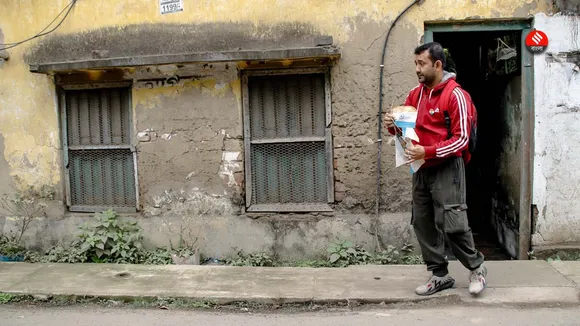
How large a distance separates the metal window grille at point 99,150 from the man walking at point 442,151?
11.3 ft

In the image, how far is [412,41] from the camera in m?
5.53

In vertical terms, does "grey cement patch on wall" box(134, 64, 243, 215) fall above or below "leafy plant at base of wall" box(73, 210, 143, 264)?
above

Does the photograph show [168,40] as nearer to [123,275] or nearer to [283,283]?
[123,275]

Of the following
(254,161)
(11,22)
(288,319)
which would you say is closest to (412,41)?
(254,161)

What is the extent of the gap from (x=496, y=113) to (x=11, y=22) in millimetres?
6037

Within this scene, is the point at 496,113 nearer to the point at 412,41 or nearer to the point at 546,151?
the point at 546,151

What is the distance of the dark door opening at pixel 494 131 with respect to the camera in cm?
588

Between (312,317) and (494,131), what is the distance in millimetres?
3862

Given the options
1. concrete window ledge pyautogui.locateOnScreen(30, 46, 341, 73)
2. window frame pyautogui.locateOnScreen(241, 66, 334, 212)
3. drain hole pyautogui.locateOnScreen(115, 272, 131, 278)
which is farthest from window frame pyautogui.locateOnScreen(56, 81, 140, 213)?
window frame pyautogui.locateOnScreen(241, 66, 334, 212)

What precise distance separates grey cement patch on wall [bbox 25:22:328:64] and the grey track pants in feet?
7.05

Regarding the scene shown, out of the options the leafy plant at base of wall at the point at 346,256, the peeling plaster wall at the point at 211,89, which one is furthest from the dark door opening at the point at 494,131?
the leafy plant at base of wall at the point at 346,256

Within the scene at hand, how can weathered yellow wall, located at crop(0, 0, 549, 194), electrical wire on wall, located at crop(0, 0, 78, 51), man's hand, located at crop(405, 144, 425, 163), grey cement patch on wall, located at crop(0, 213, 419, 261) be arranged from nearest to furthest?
man's hand, located at crop(405, 144, 425, 163) < weathered yellow wall, located at crop(0, 0, 549, 194) < grey cement patch on wall, located at crop(0, 213, 419, 261) < electrical wire on wall, located at crop(0, 0, 78, 51)

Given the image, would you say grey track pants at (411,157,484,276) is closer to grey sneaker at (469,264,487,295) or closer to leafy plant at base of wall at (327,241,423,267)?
grey sneaker at (469,264,487,295)

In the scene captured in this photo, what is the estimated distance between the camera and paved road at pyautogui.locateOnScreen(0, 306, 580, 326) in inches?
157
